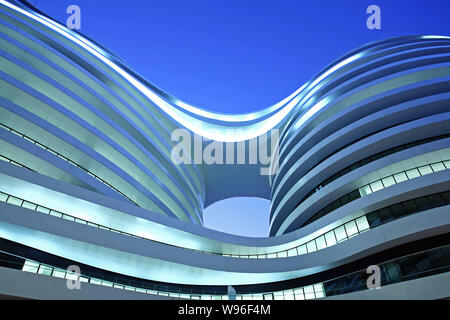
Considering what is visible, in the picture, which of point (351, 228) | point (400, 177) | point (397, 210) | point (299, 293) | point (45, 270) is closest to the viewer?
point (45, 270)

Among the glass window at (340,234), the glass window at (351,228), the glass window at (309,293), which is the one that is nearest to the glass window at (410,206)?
the glass window at (351,228)

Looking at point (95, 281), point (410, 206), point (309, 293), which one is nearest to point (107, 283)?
point (95, 281)

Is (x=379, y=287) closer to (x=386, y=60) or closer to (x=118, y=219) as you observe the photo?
(x=118, y=219)

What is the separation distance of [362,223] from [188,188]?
22.3m

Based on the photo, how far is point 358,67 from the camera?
1324 inches

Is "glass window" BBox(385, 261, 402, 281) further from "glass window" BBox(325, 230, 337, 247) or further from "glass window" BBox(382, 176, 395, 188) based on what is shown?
"glass window" BBox(382, 176, 395, 188)

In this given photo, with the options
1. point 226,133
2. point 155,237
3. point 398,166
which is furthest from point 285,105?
point 155,237

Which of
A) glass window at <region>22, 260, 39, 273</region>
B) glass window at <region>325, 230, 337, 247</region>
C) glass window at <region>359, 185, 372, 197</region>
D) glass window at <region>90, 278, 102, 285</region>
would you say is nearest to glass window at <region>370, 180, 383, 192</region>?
glass window at <region>359, 185, 372, 197</region>

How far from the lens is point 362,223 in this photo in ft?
66.6

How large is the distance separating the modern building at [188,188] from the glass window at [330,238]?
73mm

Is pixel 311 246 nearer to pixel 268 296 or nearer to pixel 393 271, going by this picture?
pixel 268 296

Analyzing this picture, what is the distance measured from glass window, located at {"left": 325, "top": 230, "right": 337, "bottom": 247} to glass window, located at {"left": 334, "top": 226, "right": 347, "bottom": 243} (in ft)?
0.82

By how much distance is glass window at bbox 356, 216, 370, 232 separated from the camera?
20.0m
